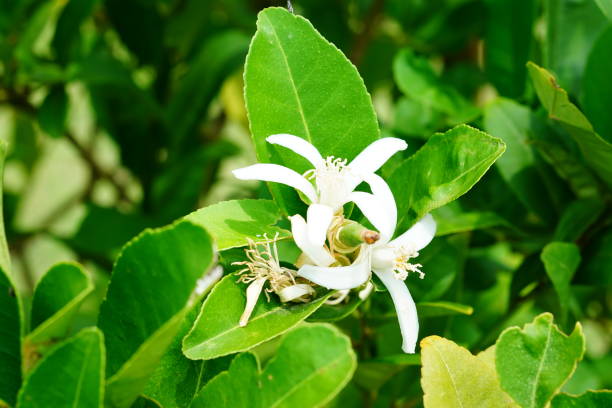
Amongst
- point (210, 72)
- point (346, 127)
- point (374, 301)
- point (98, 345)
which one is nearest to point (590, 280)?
point (374, 301)

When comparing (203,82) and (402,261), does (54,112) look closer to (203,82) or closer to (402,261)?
(203,82)

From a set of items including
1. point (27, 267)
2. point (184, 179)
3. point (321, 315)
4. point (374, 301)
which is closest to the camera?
point (321, 315)

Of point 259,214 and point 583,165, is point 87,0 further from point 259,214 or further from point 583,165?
point 583,165

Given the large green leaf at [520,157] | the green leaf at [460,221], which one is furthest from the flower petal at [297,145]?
the large green leaf at [520,157]

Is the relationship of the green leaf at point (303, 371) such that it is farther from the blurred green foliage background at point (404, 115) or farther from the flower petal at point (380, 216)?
the blurred green foliage background at point (404, 115)

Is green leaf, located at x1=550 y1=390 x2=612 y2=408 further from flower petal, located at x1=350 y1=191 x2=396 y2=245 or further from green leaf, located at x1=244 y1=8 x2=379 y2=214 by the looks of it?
green leaf, located at x1=244 y1=8 x2=379 y2=214

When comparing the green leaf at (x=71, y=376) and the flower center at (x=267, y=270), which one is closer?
the green leaf at (x=71, y=376)

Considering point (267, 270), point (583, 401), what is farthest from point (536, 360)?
point (267, 270)
